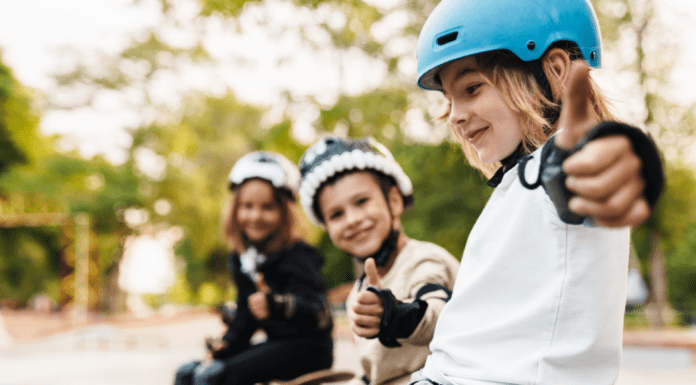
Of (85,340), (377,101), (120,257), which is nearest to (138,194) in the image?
(120,257)

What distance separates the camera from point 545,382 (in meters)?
1.04

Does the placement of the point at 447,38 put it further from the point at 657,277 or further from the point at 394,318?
the point at 657,277

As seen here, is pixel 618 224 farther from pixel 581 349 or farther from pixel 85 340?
pixel 85 340

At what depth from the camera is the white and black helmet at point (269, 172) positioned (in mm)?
2770

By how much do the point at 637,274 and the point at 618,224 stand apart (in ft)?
72.9

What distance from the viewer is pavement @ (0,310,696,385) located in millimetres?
6367

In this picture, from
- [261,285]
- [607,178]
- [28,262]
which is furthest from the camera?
[28,262]

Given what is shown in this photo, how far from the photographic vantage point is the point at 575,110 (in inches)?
32.0

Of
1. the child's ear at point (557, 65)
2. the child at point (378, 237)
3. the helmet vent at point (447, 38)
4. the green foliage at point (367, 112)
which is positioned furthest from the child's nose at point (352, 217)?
the green foliage at point (367, 112)

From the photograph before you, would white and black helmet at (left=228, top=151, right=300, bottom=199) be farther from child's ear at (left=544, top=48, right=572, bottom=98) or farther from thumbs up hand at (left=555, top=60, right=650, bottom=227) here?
thumbs up hand at (left=555, top=60, right=650, bottom=227)

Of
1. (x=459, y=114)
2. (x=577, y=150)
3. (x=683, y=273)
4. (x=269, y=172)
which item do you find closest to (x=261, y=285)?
(x=269, y=172)

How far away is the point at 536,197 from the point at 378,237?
3.03ft

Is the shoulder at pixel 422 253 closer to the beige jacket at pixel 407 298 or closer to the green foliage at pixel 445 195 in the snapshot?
the beige jacket at pixel 407 298

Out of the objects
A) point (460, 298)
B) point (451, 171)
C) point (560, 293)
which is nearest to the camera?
point (560, 293)
